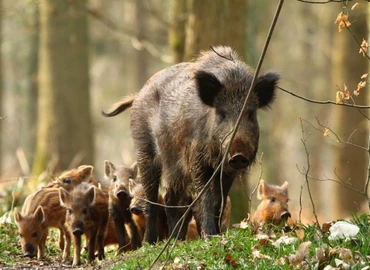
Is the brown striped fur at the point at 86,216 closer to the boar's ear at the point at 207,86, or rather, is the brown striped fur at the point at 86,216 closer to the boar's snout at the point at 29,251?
the boar's snout at the point at 29,251

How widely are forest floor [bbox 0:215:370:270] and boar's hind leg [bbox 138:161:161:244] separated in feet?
5.28

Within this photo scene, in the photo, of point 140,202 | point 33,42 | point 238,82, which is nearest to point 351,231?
point 238,82

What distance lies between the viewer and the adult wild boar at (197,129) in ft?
29.7

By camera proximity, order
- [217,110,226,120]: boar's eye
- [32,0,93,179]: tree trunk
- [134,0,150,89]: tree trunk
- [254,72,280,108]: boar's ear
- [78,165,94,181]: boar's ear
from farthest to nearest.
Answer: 1. [134,0,150,89]: tree trunk
2. [32,0,93,179]: tree trunk
3. [78,165,94,181]: boar's ear
4. [254,72,280,108]: boar's ear
5. [217,110,226,120]: boar's eye

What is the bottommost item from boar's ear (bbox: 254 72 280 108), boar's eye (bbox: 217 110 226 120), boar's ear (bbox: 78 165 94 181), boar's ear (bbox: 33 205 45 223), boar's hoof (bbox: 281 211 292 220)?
boar's ear (bbox: 33 205 45 223)

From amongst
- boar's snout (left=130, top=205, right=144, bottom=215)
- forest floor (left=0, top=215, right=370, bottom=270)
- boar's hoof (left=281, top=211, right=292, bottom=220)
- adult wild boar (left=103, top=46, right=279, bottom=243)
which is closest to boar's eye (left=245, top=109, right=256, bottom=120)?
adult wild boar (left=103, top=46, right=279, bottom=243)

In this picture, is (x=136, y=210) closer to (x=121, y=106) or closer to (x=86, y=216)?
(x=86, y=216)

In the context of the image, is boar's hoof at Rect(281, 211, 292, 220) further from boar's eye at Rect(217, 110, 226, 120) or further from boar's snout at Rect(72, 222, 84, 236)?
boar's snout at Rect(72, 222, 84, 236)

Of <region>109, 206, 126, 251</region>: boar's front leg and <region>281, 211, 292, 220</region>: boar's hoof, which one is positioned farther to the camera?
<region>109, 206, 126, 251</region>: boar's front leg

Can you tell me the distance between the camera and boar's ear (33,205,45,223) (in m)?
10.3

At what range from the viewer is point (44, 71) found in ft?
63.1

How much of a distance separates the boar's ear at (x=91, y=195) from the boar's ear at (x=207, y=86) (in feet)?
6.54

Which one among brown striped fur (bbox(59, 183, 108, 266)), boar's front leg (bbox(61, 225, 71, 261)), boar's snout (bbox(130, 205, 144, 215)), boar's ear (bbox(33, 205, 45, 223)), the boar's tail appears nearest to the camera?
brown striped fur (bbox(59, 183, 108, 266))

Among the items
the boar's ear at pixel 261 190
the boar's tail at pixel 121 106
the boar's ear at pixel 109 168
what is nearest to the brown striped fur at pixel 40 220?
the boar's ear at pixel 109 168
